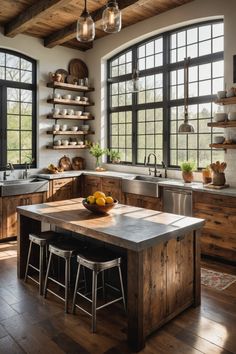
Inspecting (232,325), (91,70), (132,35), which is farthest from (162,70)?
(232,325)

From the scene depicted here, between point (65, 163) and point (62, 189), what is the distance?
958mm

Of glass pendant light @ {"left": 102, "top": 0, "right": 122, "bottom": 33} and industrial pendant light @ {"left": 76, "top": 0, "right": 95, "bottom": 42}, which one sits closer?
glass pendant light @ {"left": 102, "top": 0, "right": 122, "bottom": 33}

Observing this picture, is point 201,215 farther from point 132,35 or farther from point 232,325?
point 132,35

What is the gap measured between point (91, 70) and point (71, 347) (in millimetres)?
5724

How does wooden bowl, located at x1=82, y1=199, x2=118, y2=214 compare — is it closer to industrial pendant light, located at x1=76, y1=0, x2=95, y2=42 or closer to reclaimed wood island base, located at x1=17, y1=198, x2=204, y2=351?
reclaimed wood island base, located at x1=17, y1=198, x2=204, y2=351

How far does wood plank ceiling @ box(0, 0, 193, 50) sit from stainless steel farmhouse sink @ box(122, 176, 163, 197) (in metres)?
2.51

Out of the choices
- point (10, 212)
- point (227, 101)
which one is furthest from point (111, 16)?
point (10, 212)

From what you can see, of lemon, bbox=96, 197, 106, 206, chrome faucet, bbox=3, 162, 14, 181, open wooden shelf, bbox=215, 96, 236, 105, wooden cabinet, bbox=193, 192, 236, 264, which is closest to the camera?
lemon, bbox=96, 197, 106, 206

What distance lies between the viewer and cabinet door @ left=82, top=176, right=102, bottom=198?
19.9 feet

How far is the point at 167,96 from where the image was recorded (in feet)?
18.8

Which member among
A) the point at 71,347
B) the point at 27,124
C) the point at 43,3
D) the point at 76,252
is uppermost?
the point at 43,3

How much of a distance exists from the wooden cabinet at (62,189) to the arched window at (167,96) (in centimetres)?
115

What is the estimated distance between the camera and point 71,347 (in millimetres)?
2512

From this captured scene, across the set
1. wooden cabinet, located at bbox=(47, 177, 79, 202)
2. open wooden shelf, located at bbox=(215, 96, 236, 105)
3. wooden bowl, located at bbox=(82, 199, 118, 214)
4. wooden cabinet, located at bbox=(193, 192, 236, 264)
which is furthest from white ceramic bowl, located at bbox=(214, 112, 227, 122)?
wooden cabinet, located at bbox=(47, 177, 79, 202)
